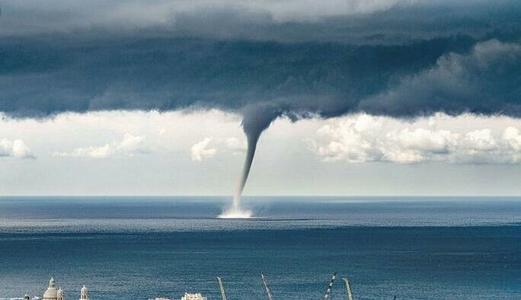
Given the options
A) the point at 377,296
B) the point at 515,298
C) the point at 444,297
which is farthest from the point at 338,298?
the point at 515,298

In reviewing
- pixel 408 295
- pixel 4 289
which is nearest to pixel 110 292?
pixel 4 289

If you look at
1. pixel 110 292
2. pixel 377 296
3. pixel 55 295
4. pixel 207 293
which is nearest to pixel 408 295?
pixel 377 296

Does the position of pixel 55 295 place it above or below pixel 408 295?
below

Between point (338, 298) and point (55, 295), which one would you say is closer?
point (55, 295)

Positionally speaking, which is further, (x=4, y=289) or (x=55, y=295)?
(x=4, y=289)

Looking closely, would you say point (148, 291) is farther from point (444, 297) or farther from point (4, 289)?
point (444, 297)

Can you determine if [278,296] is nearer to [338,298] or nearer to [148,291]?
[338,298]

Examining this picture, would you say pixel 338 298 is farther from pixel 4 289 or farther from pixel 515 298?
pixel 4 289

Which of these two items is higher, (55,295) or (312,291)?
(312,291)
